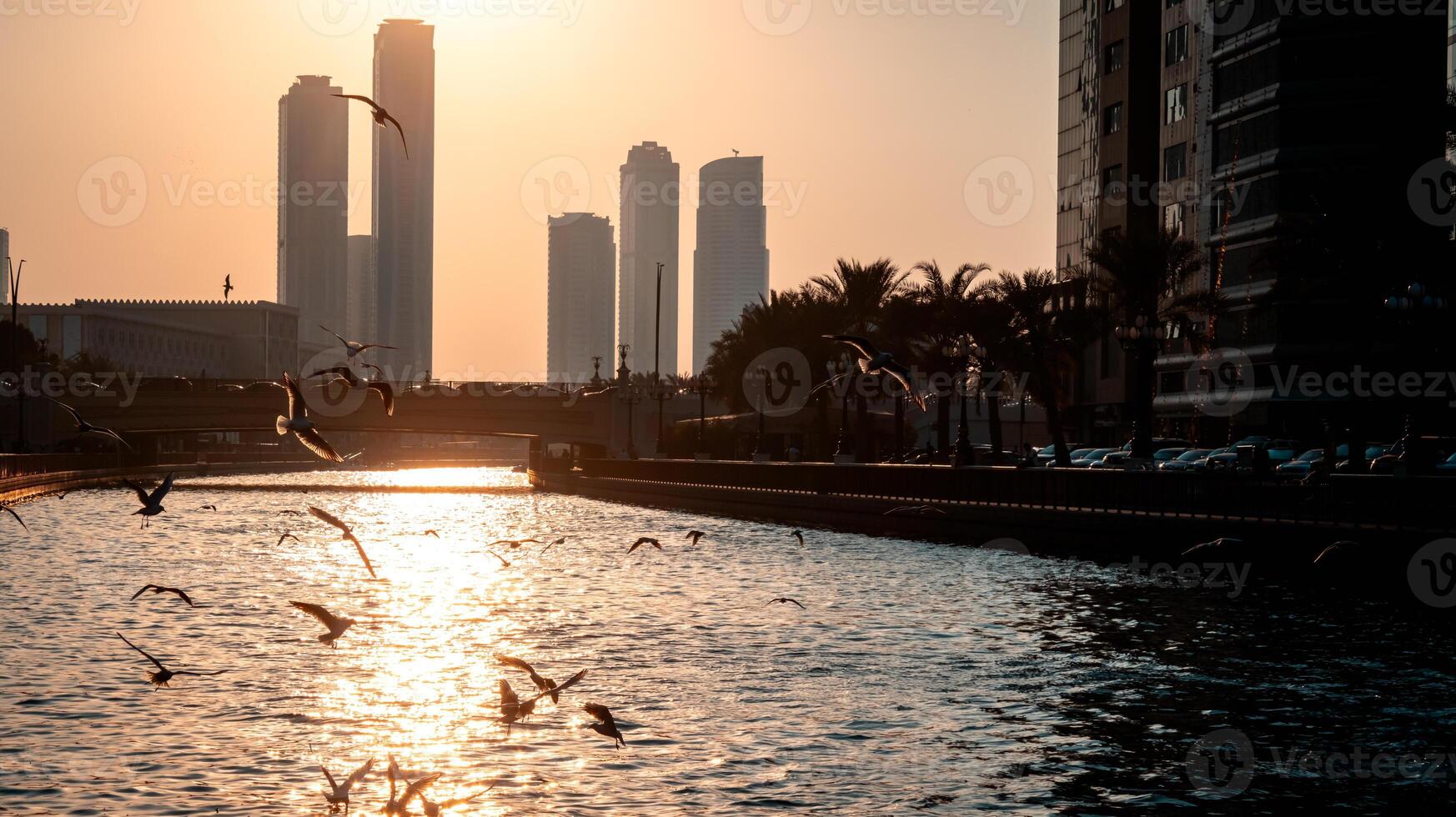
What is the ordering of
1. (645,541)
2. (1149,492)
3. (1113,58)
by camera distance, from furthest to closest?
(1113,58) < (645,541) < (1149,492)

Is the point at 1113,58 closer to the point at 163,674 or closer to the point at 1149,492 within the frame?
the point at 1149,492

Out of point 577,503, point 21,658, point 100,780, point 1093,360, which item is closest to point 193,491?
point 577,503

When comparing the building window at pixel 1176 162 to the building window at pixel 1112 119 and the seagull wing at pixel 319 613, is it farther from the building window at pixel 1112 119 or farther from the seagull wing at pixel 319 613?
the seagull wing at pixel 319 613

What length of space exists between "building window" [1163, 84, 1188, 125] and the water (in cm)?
5830

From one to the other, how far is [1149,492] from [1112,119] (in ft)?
224

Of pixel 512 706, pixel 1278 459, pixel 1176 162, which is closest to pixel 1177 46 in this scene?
pixel 1176 162

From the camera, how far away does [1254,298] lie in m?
80.1

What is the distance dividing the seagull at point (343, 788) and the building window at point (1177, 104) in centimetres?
8385

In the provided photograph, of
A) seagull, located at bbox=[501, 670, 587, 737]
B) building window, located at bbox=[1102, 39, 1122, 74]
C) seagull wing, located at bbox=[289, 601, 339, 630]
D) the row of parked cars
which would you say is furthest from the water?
building window, located at bbox=[1102, 39, 1122, 74]

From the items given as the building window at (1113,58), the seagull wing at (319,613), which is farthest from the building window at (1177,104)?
the seagull wing at (319,613)

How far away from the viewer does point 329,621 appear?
18484 millimetres

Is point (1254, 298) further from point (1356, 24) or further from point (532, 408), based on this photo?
point (532, 408)

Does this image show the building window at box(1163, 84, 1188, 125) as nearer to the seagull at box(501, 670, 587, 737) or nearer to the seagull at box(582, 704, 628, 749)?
the seagull at box(501, 670, 587, 737)

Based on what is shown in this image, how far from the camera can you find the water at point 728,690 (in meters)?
15.7
